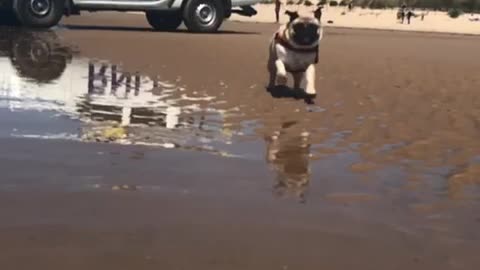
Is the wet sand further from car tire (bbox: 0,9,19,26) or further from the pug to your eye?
car tire (bbox: 0,9,19,26)

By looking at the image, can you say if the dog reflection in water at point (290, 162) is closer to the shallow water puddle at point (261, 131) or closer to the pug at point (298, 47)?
the shallow water puddle at point (261, 131)

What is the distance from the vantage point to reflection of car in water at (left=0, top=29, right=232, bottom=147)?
7348 mm

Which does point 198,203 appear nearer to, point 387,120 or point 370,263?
point 370,263

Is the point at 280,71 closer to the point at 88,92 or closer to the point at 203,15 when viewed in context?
the point at 88,92

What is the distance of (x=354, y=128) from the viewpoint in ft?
23.9

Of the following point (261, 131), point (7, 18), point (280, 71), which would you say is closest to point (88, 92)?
point (280, 71)

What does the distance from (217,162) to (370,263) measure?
6.61 feet

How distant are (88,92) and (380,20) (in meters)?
34.1

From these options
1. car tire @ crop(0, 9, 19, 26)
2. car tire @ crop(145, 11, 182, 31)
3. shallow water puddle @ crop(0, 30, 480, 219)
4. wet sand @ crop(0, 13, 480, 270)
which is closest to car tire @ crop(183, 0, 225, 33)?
car tire @ crop(145, 11, 182, 31)

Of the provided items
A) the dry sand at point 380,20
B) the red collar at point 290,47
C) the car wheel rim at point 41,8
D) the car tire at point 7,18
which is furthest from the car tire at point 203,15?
the dry sand at point 380,20

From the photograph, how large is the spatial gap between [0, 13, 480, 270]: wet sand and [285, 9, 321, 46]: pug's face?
1.81 feet

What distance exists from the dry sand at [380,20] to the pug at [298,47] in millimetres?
26014

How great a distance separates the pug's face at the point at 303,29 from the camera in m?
8.78

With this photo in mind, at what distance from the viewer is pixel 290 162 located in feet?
18.8
